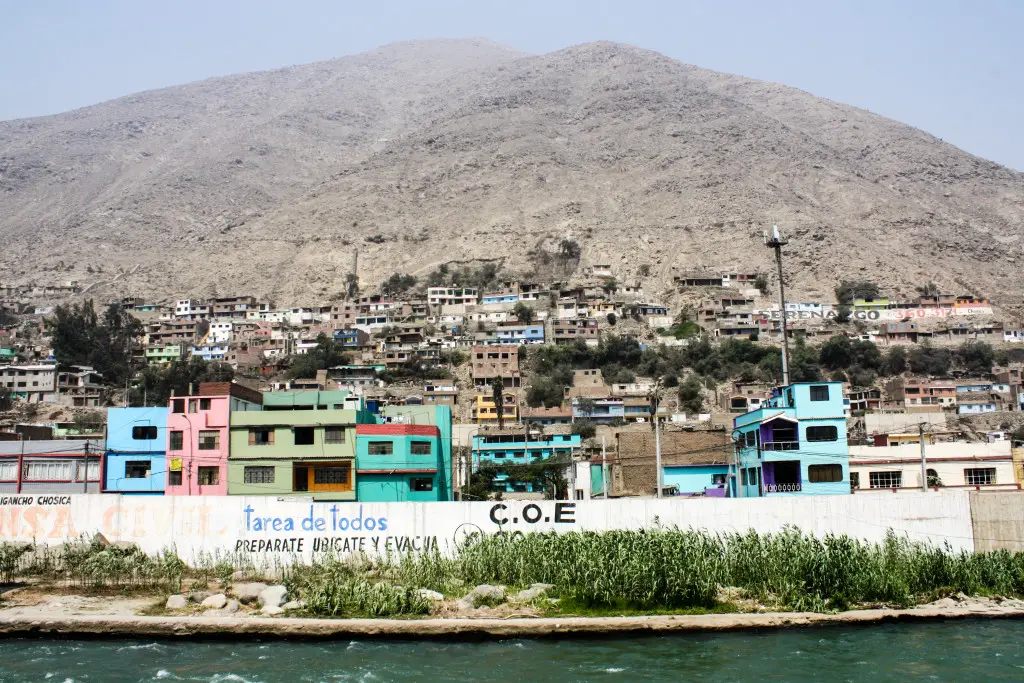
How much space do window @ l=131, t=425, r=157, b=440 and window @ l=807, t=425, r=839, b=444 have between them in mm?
23970

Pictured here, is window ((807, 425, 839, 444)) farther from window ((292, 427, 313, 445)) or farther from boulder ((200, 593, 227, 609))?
boulder ((200, 593, 227, 609))

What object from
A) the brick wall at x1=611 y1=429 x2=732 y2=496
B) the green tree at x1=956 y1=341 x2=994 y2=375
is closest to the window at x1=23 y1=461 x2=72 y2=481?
the brick wall at x1=611 y1=429 x2=732 y2=496

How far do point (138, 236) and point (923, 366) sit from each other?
433 feet

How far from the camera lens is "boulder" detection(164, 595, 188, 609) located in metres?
24.6

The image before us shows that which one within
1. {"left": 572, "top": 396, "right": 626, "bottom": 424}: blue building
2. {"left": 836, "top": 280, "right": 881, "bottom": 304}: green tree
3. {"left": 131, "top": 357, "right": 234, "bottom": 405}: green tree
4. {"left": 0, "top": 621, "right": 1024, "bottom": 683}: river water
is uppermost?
{"left": 836, "top": 280, "right": 881, "bottom": 304}: green tree

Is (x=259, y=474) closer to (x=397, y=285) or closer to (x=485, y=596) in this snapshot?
(x=485, y=596)

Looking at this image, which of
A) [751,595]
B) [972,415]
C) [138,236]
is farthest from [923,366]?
[138,236]

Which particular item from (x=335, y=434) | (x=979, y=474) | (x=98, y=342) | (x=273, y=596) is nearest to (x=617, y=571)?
(x=273, y=596)

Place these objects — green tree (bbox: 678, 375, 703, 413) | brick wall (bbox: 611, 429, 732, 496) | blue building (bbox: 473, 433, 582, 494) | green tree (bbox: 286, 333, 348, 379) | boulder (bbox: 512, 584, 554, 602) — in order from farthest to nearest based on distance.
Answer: green tree (bbox: 286, 333, 348, 379) < green tree (bbox: 678, 375, 703, 413) < blue building (bbox: 473, 433, 582, 494) < brick wall (bbox: 611, 429, 732, 496) < boulder (bbox: 512, 584, 554, 602)

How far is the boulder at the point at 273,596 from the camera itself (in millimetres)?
24688

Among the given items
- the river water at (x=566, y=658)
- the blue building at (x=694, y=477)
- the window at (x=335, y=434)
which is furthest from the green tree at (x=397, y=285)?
the river water at (x=566, y=658)

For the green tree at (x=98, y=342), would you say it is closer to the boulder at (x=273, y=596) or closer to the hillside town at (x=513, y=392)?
the hillside town at (x=513, y=392)

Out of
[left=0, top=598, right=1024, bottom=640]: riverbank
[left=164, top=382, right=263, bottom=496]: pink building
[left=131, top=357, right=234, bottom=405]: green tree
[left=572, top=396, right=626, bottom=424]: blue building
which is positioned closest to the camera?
[left=0, top=598, right=1024, bottom=640]: riverbank

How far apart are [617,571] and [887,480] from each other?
18419mm
